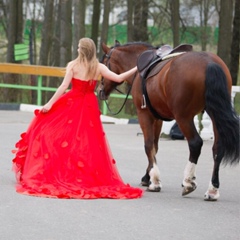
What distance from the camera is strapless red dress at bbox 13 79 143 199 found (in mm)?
11070

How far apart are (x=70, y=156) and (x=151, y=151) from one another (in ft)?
3.81

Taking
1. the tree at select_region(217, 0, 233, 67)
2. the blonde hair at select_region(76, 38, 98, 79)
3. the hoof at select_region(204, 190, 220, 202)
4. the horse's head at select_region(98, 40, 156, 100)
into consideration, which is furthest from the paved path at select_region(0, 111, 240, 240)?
the tree at select_region(217, 0, 233, 67)

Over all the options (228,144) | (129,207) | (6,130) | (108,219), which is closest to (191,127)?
(228,144)

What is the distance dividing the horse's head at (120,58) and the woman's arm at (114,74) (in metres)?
0.79

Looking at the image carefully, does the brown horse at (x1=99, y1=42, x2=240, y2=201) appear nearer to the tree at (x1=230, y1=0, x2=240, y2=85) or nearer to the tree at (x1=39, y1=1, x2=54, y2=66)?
the tree at (x1=230, y1=0, x2=240, y2=85)

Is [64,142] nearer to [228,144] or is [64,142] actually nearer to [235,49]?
[228,144]

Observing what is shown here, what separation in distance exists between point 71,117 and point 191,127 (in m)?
1.54

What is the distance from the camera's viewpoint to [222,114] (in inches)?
432

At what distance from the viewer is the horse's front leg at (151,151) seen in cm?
1180

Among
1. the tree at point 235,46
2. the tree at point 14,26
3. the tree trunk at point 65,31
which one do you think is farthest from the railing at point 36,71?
the tree at point 235,46

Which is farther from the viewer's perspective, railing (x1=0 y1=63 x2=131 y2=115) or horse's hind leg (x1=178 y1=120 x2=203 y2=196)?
railing (x1=0 y1=63 x2=131 y2=115)

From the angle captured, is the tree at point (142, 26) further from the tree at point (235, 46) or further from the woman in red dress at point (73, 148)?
the woman in red dress at point (73, 148)

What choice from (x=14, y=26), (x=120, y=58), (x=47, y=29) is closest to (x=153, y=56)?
(x=120, y=58)

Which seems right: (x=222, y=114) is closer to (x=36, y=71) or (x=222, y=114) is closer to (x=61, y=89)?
(x=61, y=89)
